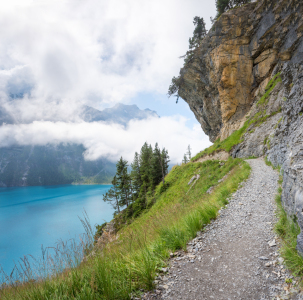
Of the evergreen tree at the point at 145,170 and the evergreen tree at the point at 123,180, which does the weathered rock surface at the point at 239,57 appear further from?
the evergreen tree at the point at 123,180

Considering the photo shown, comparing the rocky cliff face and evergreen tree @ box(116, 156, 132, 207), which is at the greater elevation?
the rocky cliff face

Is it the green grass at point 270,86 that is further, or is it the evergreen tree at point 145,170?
the evergreen tree at point 145,170

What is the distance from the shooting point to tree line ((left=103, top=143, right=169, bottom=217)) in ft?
113

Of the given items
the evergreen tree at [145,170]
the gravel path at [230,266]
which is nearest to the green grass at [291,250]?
the gravel path at [230,266]

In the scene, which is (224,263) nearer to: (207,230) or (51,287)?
(207,230)

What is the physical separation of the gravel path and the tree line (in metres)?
26.0

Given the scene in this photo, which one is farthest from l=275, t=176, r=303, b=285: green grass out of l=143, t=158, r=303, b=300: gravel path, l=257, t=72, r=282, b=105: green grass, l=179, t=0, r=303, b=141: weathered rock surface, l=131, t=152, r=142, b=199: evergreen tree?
l=131, t=152, r=142, b=199: evergreen tree

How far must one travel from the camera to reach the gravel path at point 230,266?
2.80 meters

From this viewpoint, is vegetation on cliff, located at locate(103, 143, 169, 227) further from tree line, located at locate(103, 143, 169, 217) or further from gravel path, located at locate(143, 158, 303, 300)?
gravel path, located at locate(143, 158, 303, 300)

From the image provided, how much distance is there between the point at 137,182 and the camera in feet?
151

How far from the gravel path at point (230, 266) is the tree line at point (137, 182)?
2596cm

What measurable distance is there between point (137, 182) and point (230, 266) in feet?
143

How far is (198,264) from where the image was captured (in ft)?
12.0

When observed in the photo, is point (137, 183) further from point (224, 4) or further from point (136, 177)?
point (224, 4)
